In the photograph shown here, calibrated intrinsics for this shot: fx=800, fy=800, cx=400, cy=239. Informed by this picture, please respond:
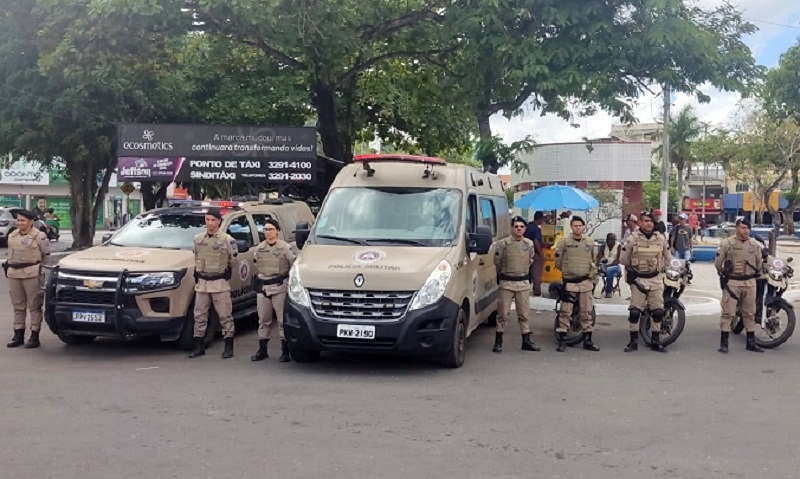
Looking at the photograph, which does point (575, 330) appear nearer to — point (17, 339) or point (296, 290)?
point (296, 290)

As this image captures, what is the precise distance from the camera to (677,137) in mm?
58312

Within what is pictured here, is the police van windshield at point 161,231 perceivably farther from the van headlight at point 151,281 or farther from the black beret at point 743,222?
the black beret at point 743,222

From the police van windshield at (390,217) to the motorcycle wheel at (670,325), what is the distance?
3103 mm

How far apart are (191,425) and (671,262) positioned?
668 centimetres

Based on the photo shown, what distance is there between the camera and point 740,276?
987cm

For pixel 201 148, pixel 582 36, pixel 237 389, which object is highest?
pixel 582 36

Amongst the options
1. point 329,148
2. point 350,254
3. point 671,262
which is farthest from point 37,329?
point 329,148

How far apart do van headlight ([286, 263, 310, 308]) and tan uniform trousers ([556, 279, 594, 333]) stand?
3.52 m

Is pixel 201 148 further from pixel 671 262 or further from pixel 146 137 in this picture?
pixel 671 262

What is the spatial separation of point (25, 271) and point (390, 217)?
451 centimetres

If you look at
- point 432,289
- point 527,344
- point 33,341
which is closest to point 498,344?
point 527,344

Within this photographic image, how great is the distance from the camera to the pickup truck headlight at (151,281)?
29.5 ft

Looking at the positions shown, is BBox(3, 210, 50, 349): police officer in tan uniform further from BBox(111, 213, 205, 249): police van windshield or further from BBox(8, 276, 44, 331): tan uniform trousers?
BBox(111, 213, 205, 249): police van windshield

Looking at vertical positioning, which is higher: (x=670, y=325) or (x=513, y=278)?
(x=513, y=278)
